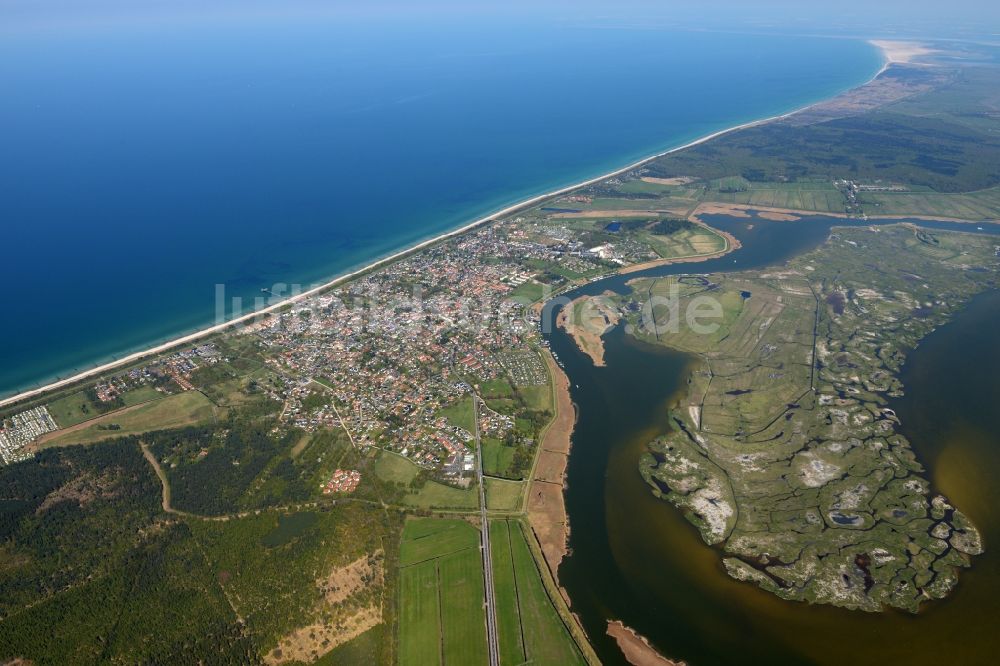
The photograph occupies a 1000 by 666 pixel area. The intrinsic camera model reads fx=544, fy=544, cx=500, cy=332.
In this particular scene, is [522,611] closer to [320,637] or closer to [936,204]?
[320,637]

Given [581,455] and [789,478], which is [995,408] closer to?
[789,478]

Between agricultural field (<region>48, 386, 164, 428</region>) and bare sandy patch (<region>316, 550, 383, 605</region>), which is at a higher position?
agricultural field (<region>48, 386, 164, 428</region>)

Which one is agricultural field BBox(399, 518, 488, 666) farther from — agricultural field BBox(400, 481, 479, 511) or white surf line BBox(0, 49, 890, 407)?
white surf line BBox(0, 49, 890, 407)

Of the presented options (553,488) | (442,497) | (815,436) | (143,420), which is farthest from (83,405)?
(815,436)

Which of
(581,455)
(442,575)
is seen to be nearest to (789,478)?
(581,455)

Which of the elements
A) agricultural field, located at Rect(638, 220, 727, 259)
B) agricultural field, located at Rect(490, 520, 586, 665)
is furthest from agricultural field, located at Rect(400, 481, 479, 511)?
agricultural field, located at Rect(638, 220, 727, 259)

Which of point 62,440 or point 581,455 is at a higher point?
point 62,440
